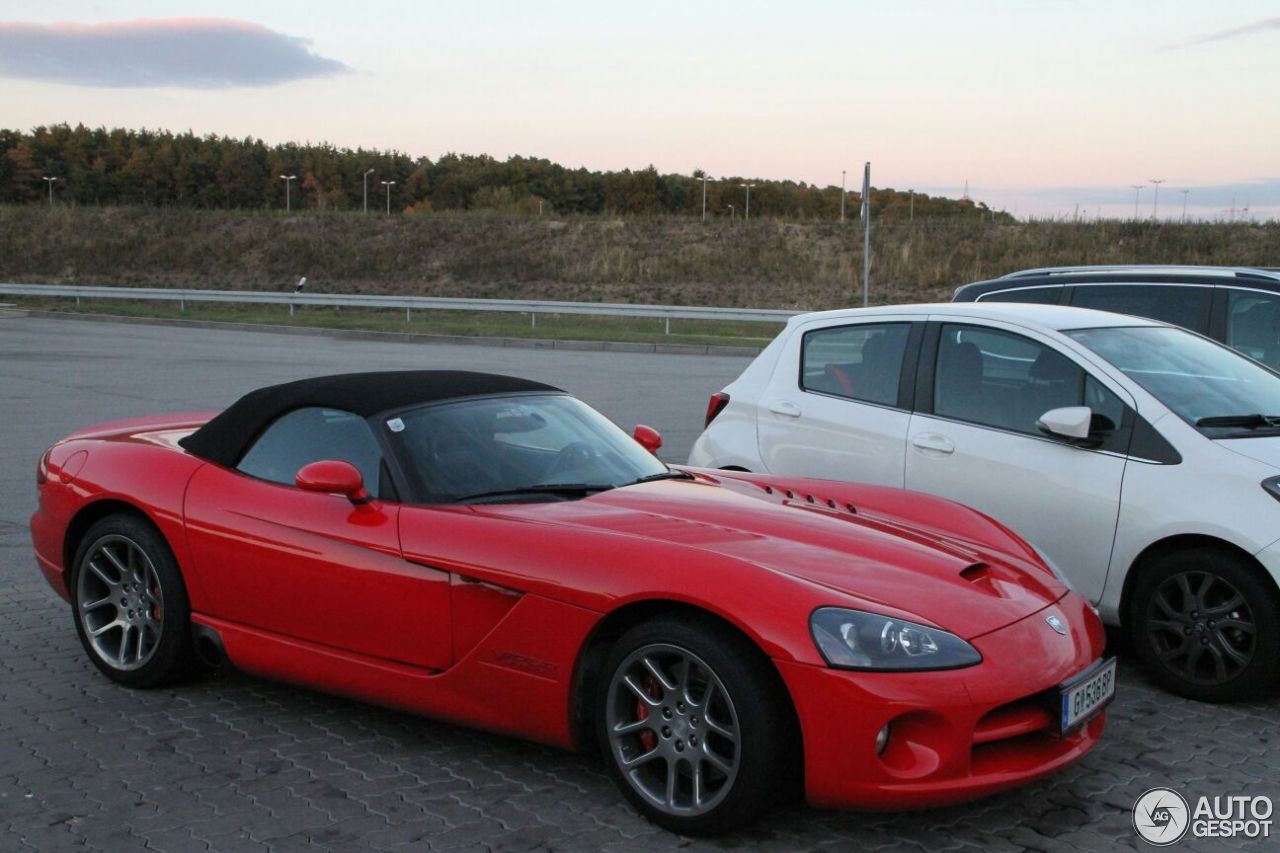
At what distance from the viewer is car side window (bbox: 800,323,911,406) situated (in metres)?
6.48

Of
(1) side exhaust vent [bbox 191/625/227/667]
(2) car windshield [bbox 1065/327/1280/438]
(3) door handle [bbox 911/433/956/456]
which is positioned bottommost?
(1) side exhaust vent [bbox 191/625/227/667]

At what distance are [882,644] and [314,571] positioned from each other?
2106 mm

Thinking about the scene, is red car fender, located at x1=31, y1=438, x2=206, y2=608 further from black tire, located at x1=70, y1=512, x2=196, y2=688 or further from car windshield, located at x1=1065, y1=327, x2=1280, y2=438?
car windshield, located at x1=1065, y1=327, x2=1280, y2=438

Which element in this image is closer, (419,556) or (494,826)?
(494,826)

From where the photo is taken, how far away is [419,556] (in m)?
4.31

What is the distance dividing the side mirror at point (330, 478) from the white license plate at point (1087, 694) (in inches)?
96.9

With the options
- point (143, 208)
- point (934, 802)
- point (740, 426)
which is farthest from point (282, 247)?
point (934, 802)

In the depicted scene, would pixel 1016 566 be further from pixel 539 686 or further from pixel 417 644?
pixel 417 644

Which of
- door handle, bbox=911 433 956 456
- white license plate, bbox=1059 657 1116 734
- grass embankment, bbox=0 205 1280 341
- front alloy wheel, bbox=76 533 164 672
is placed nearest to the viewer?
white license plate, bbox=1059 657 1116 734

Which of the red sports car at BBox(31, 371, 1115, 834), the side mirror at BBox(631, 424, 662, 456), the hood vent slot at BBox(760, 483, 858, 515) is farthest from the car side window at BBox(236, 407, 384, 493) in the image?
the hood vent slot at BBox(760, 483, 858, 515)

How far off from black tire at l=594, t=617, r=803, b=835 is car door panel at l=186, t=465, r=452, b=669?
72cm

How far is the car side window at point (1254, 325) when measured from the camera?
8359 millimetres

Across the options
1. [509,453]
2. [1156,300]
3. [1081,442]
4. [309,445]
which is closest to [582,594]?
[509,453]

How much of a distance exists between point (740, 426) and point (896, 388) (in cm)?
97
